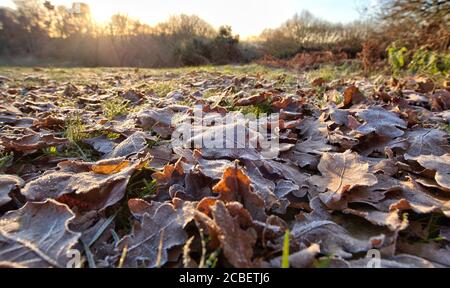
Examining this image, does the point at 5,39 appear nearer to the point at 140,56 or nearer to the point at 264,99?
the point at 140,56

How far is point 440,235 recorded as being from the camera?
959mm

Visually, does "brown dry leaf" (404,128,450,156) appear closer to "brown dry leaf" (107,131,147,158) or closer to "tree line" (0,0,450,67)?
"brown dry leaf" (107,131,147,158)

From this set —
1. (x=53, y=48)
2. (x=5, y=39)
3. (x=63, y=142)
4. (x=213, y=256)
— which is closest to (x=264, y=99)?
(x=63, y=142)

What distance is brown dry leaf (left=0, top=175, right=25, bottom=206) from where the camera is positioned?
3.51 ft

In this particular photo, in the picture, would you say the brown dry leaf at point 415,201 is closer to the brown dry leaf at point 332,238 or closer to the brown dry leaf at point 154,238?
the brown dry leaf at point 332,238

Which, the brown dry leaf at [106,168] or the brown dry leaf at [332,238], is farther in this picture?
the brown dry leaf at [106,168]

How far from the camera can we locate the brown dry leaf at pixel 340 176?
110cm

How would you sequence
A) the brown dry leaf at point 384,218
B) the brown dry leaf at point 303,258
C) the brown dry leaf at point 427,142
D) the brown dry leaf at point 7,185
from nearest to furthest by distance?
the brown dry leaf at point 303,258
the brown dry leaf at point 384,218
the brown dry leaf at point 7,185
the brown dry leaf at point 427,142

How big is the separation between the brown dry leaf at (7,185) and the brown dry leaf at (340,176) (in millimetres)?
1021

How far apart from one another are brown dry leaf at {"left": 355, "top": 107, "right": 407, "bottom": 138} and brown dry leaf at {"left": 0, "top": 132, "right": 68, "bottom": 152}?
4.92 feet

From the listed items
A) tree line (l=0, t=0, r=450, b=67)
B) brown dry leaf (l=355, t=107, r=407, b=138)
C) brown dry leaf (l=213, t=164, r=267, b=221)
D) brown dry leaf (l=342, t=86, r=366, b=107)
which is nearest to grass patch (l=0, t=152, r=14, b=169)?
brown dry leaf (l=213, t=164, r=267, b=221)

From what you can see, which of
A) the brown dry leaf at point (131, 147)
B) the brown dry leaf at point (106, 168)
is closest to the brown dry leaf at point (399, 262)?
the brown dry leaf at point (106, 168)

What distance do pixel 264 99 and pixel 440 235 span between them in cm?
158

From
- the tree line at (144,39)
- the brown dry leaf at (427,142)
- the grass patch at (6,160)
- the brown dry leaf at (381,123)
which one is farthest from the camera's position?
the tree line at (144,39)
